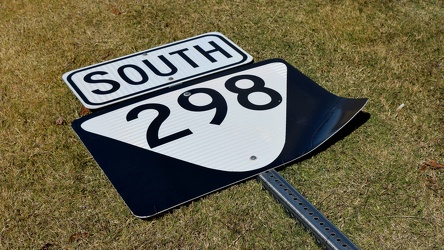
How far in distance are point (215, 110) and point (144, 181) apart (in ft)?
2.06

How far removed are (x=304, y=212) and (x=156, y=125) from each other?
3.10 feet

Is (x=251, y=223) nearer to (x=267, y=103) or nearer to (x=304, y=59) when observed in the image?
(x=267, y=103)

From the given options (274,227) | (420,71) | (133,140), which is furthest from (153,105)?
(420,71)

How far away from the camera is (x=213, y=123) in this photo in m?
2.97

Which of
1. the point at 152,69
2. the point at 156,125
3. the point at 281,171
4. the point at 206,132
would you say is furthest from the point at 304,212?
the point at 152,69

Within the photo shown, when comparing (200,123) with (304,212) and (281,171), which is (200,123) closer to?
(281,171)

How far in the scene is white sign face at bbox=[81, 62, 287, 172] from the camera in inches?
110

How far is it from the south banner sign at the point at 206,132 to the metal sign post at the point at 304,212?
10cm

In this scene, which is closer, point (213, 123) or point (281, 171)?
point (281, 171)

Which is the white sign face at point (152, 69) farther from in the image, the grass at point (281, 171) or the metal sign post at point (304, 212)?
the metal sign post at point (304, 212)

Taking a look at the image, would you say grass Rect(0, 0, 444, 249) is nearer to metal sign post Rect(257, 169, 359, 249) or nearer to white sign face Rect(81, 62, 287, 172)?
metal sign post Rect(257, 169, 359, 249)

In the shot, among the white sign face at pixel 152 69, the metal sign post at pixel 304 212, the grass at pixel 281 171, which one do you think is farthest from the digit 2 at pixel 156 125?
the metal sign post at pixel 304 212

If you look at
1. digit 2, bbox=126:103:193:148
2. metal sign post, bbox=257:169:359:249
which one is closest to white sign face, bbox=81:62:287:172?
digit 2, bbox=126:103:193:148

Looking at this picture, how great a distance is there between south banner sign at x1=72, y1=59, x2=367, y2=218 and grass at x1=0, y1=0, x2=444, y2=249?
84 millimetres
